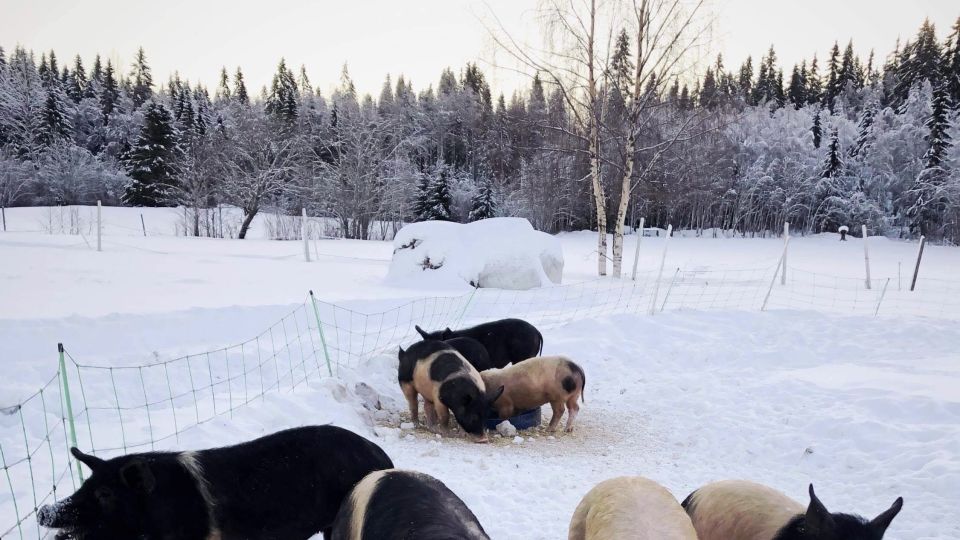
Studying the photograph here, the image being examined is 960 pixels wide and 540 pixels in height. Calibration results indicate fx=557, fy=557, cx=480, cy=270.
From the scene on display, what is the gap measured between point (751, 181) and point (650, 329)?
3456 cm

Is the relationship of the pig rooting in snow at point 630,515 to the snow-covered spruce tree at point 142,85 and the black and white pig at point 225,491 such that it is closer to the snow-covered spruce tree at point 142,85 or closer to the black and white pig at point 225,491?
the black and white pig at point 225,491

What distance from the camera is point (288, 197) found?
39.2 meters

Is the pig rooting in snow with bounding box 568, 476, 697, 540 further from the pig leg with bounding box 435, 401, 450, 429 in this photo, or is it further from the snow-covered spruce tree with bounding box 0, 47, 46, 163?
the snow-covered spruce tree with bounding box 0, 47, 46, 163

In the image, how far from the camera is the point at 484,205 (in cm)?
4162

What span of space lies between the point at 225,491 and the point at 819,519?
9.30ft

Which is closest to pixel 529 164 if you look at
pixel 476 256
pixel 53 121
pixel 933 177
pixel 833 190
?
pixel 833 190

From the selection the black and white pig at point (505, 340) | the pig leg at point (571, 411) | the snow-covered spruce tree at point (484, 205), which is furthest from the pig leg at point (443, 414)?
the snow-covered spruce tree at point (484, 205)

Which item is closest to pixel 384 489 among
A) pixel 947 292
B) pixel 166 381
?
pixel 166 381

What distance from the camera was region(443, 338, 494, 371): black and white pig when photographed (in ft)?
22.7

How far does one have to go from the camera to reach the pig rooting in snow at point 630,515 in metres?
2.34

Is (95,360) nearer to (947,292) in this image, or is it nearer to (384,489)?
(384,489)

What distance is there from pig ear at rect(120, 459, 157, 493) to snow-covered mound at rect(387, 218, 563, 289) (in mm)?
10282

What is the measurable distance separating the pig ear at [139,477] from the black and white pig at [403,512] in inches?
34.4

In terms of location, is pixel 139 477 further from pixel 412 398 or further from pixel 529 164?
pixel 529 164
